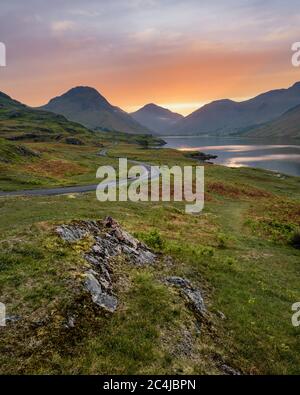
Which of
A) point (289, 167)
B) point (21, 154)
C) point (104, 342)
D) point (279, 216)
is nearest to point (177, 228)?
point (279, 216)

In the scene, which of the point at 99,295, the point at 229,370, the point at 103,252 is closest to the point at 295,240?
the point at 103,252

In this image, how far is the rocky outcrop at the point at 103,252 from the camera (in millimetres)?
18250

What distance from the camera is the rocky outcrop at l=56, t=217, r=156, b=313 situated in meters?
18.2

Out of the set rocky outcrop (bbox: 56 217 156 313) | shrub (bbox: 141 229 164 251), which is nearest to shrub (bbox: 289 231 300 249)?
shrub (bbox: 141 229 164 251)

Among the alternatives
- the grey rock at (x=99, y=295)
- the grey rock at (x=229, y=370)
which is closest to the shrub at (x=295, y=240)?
the grey rock at (x=229, y=370)

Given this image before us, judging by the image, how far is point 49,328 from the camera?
15258 millimetres

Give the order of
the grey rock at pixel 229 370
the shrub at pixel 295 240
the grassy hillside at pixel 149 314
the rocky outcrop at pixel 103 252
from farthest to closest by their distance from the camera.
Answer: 1. the shrub at pixel 295 240
2. the rocky outcrop at pixel 103 252
3. the grey rock at pixel 229 370
4. the grassy hillside at pixel 149 314

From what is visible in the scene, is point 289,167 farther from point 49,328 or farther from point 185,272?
point 49,328

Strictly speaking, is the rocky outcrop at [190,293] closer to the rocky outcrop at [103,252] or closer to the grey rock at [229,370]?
the rocky outcrop at [103,252]

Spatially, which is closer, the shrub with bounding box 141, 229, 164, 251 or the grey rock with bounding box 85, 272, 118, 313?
the grey rock with bounding box 85, 272, 118, 313

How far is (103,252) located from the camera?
74.9 feet

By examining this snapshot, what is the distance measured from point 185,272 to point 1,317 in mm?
12950

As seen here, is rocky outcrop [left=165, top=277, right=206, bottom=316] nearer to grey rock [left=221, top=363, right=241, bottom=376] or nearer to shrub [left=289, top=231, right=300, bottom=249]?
grey rock [left=221, top=363, right=241, bottom=376]

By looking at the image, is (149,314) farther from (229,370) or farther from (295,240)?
(295,240)
